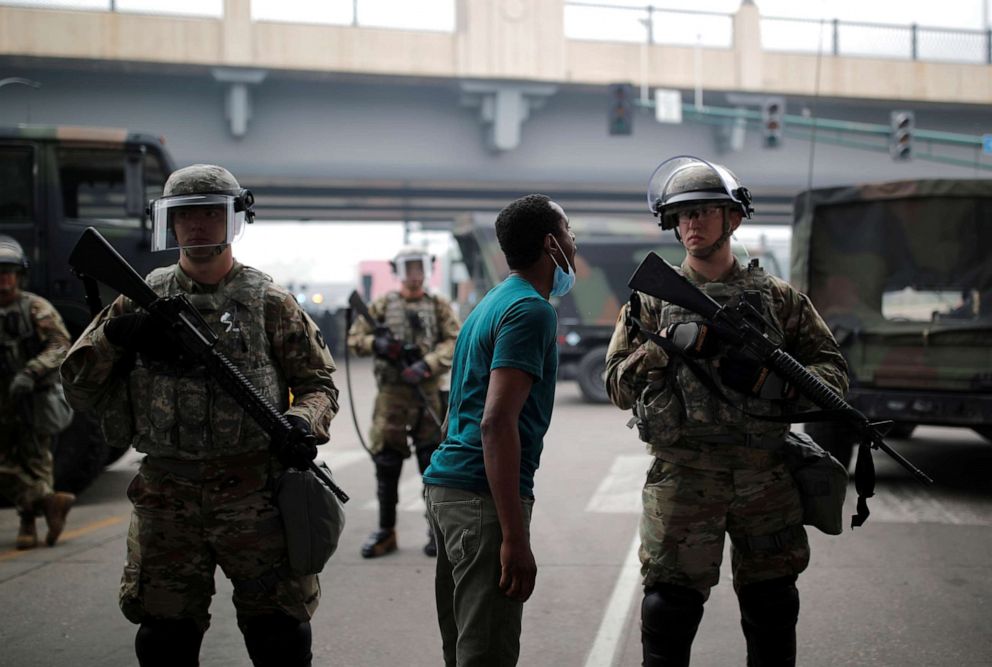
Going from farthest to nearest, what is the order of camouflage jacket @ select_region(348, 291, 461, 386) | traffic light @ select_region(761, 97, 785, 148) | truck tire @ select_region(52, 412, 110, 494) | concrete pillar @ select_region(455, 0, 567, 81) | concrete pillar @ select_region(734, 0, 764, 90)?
concrete pillar @ select_region(734, 0, 764, 90) < concrete pillar @ select_region(455, 0, 567, 81) < traffic light @ select_region(761, 97, 785, 148) < truck tire @ select_region(52, 412, 110, 494) < camouflage jacket @ select_region(348, 291, 461, 386)

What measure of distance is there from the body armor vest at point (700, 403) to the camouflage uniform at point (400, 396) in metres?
2.85

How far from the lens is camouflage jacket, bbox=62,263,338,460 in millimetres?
3006

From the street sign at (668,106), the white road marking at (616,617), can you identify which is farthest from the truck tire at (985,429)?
the street sign at (668,106)

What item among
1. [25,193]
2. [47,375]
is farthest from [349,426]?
[47,375]

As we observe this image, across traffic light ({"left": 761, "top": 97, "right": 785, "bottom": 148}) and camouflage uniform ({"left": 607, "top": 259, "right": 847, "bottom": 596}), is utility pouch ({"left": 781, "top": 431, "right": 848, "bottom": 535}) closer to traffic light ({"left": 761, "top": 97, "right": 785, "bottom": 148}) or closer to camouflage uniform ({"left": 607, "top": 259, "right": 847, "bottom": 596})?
camouflage uniform ({"left": 607, "top": 259, "right": 847, "bottom": 596})

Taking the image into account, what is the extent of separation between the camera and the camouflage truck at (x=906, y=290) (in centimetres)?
756

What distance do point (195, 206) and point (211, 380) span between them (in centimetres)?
54

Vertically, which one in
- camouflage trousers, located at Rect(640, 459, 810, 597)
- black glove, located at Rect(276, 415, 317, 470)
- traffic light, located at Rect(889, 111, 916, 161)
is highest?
traffic light, located at Rect(889, 111, 916, 161)

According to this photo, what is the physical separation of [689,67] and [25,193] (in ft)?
58.3

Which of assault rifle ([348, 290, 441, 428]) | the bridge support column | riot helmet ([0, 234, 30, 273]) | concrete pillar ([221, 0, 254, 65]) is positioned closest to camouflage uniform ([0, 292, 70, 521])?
riot helmet ([0, 234, 30, 273])

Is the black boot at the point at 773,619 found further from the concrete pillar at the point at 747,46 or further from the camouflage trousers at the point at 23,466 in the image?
the concrete pillar at the point at 747,46

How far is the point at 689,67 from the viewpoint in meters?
22.9

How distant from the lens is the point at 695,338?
10.4 ft

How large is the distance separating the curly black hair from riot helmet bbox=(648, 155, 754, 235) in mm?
811
